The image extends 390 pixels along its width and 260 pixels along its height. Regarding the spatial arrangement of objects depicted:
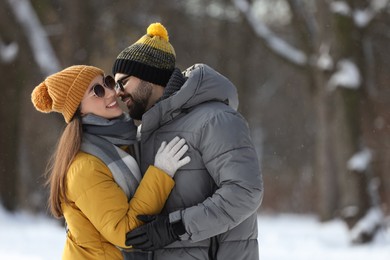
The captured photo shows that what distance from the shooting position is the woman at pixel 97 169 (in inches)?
157

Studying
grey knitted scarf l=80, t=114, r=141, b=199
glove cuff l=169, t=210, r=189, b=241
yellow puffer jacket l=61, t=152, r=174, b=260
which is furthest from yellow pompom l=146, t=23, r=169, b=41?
glove cuff l=169, t=210, r=189, b=241

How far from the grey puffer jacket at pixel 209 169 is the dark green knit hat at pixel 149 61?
155mm

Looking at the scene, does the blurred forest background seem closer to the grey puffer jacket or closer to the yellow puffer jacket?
the yellow puffer jacket

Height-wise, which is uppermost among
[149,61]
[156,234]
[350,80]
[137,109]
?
[149,61]

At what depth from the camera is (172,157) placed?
4066 millimetres

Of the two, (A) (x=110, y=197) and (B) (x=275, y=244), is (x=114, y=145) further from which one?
(B) (x=275, y=244)

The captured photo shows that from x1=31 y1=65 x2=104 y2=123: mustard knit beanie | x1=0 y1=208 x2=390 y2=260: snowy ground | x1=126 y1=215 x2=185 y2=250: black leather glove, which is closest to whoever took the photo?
x1=126 y1=215 x2=185 y2=250: black leather glove

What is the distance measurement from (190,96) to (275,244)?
855cm

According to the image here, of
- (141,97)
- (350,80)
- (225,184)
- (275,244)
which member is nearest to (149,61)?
(141,97)

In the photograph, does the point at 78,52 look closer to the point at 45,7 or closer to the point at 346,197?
the point at 45,7

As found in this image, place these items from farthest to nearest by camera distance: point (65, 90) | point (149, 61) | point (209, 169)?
1. point (149, 61)
2. point (65, 90)
3. point (209, 169)

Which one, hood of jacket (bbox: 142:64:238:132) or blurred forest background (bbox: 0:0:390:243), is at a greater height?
hood of jacket (bbox: 142:64:238:132)

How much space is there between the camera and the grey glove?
13.3 ft

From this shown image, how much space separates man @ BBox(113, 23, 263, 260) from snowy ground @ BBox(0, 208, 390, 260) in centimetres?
543
